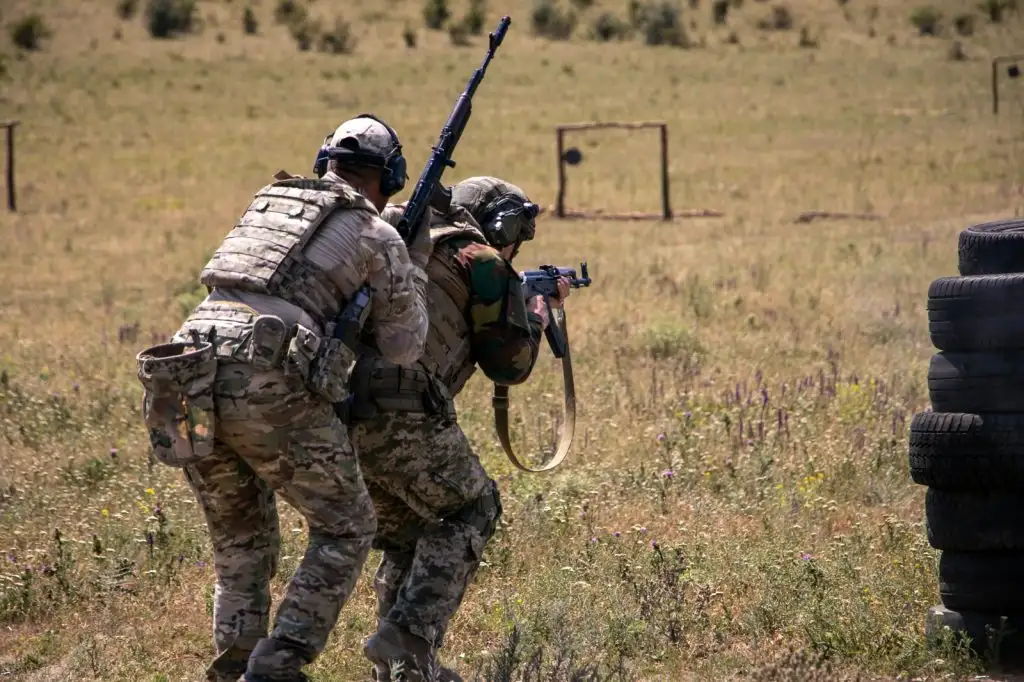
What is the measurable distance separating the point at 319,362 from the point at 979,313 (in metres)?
2.29

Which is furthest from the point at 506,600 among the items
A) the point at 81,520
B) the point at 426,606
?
the point at 81,520

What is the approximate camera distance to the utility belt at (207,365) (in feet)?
13.6

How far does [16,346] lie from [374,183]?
299 inches

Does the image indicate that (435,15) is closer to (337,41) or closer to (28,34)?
(337,41)

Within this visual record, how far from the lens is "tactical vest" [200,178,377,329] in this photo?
4.27m

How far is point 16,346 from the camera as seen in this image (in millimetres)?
11406

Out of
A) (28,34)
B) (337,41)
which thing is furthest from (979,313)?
(28,34)

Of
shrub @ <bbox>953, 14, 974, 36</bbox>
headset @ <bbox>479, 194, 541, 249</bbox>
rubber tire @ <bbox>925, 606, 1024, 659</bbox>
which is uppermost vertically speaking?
shrub @ <bbox>953, 14, 974, 36</bbox>

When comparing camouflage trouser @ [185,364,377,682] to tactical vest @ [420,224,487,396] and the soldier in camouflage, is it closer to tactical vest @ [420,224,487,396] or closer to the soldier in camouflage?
the soldier in camouflage

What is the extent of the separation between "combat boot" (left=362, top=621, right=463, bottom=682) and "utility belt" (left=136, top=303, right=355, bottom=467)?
934mm

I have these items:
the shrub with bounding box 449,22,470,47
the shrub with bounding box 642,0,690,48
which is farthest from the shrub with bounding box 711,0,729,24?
the shrub with bounding box 449,22,470,47

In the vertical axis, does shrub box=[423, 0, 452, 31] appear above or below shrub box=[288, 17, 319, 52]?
above

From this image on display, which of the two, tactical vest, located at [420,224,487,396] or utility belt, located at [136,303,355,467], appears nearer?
utility belt, located at [136,303,355,467]

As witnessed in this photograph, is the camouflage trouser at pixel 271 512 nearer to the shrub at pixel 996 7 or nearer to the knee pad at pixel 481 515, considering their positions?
the knee pad at pixel 481 515
